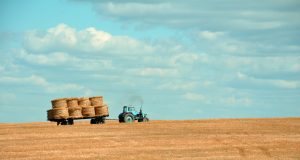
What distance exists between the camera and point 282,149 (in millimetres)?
31844

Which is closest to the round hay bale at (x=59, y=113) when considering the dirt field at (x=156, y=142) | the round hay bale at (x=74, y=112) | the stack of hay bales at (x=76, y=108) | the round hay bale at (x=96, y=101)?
the stack of hay bales at (x=76, y=108)

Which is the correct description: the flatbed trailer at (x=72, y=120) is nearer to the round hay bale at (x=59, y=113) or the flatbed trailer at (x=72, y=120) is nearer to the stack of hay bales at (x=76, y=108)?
the stack of hay bales at (x=76, y=108)

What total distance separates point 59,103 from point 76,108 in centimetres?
122

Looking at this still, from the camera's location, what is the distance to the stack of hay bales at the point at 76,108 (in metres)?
47.6

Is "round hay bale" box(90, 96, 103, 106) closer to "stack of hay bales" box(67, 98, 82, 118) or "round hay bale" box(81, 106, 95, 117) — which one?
"round hay bale" box(81, 106, 95, 117)

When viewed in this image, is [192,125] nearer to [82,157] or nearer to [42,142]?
[42,142]

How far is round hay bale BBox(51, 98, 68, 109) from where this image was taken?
156ft

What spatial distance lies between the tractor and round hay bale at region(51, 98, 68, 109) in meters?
4.47

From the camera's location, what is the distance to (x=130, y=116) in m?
50.4

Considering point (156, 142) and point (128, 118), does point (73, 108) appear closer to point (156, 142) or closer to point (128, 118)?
point (128, 118)

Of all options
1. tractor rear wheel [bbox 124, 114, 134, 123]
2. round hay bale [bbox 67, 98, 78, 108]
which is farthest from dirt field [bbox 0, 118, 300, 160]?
tractor rear wheel [bbox 124, 114, 134, 123]

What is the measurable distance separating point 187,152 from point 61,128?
13294 mm

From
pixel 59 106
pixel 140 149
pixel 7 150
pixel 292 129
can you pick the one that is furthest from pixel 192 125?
pixel 7 150

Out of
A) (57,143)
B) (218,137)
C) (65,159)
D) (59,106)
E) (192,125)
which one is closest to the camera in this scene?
(65,159)
